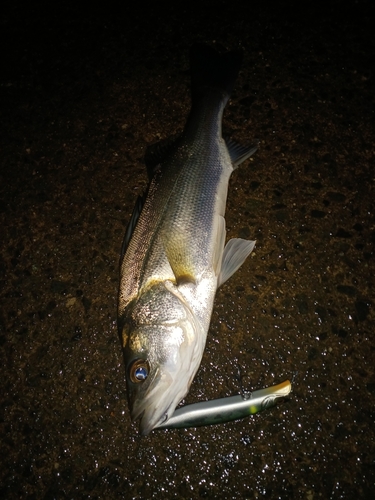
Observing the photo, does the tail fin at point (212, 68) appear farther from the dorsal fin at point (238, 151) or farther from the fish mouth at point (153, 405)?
the fish mouth at point (153, 405)

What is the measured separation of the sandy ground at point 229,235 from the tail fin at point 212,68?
203 mm

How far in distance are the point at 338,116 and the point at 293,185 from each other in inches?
27.6

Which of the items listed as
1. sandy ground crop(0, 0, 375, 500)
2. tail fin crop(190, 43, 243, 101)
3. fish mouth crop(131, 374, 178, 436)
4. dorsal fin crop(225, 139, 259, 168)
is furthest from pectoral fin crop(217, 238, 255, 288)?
tail fin crop(190, 43, 243, 101)

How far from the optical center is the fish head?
1989mm

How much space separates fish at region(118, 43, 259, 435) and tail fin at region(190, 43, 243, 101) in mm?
88

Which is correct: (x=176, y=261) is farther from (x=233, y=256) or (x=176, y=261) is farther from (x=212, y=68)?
(x=212, y=68)

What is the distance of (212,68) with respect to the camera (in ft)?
9.62

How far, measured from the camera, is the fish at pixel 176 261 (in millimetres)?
2033

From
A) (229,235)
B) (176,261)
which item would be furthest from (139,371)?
(229,235)

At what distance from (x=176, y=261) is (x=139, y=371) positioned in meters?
0.63

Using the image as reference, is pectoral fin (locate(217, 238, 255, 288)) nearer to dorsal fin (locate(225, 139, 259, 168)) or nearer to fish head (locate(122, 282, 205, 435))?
fish head (locate(122, 282, 205, 435))

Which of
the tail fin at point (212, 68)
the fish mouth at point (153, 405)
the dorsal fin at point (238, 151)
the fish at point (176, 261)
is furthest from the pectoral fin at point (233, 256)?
the tail fin at point (212, 68)

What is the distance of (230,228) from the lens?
2725mm

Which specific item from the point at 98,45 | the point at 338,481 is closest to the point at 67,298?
the point at 338,481
